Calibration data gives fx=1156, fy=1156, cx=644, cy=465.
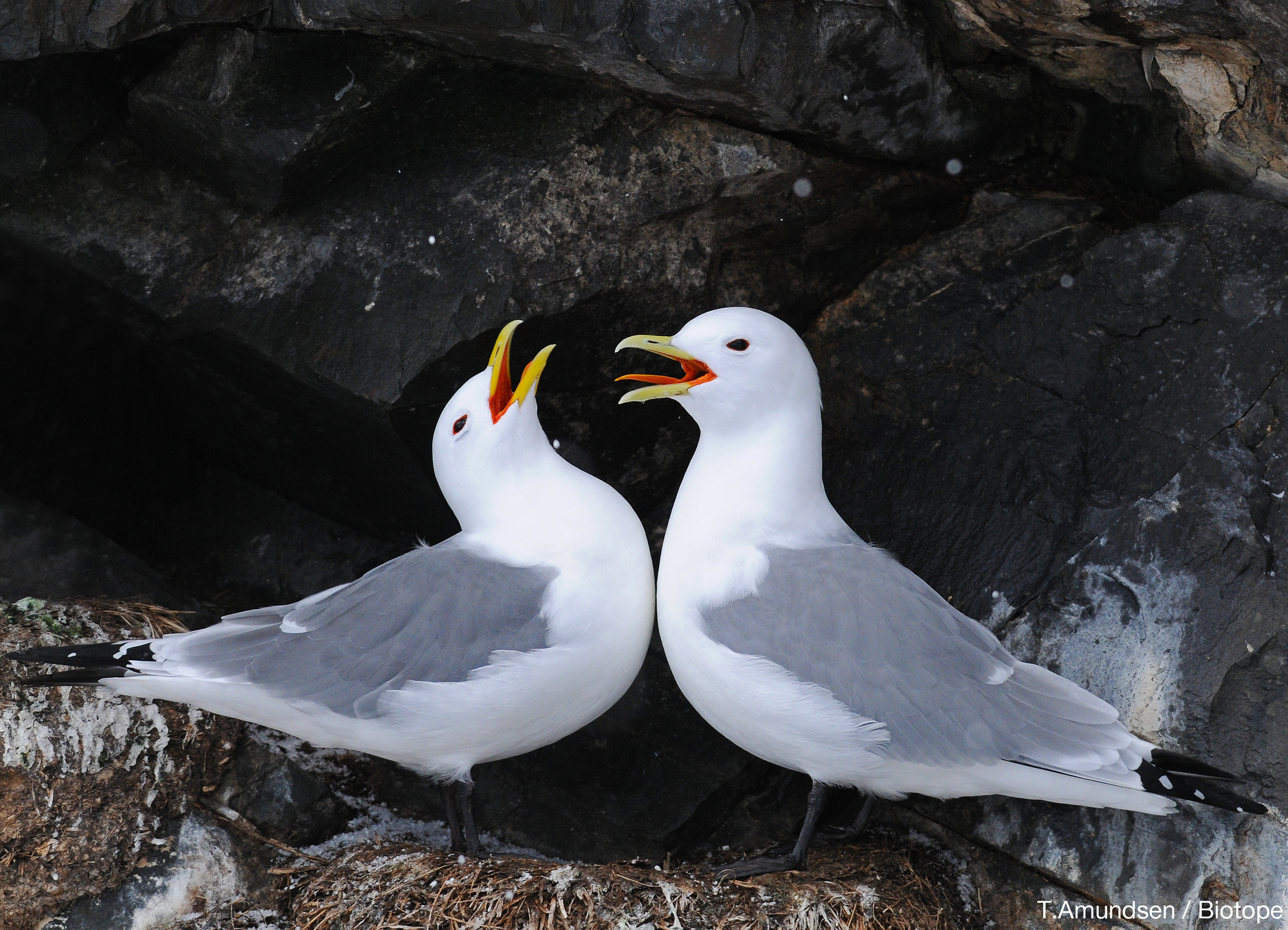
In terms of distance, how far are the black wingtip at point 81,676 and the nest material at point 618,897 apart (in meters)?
0.90

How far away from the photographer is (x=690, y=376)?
11.7ft

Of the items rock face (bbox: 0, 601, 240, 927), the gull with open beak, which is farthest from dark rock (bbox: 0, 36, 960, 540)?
rock face (bbox: 0, 601, 240, 927)

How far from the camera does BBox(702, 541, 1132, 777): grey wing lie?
10.0 ft

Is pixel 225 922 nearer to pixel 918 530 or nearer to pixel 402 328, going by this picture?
pixel 402 328

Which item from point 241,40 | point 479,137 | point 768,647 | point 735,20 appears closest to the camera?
point 768,647

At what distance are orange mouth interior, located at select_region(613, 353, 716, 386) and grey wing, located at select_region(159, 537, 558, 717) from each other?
0.66 m

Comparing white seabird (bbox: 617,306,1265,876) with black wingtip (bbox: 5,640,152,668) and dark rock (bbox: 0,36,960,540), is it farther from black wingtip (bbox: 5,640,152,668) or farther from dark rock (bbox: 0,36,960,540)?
black wingtip (bbox: 5,640,152,668)

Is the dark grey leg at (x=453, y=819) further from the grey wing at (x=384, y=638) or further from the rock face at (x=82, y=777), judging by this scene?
the rock face at (x=82, y=777)

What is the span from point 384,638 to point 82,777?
1.07 meters

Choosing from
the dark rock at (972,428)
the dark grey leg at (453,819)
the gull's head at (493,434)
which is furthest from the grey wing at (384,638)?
the dark rock at (972,428)

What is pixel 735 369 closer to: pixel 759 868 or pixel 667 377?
pixel 667 377

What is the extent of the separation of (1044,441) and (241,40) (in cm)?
291

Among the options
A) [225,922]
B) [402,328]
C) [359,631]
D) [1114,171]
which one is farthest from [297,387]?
[1114,171]

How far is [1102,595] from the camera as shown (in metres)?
3.55
